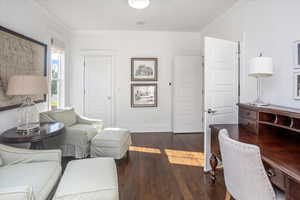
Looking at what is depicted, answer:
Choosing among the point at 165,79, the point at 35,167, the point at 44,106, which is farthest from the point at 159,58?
the point at 35,167

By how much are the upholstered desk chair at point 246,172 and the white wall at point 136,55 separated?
148 inches

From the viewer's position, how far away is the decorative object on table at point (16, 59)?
248 centimetres

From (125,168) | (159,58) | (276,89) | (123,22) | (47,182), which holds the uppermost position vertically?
(123,22)

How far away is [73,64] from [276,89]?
443cm

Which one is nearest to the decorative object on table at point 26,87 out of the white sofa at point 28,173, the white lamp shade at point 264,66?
the white sofa at point 28,173

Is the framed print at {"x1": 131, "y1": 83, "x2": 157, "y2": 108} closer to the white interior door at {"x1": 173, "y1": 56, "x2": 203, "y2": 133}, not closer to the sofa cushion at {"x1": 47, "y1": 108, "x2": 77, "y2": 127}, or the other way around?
the white interior door at {"x1": 173, "y1": 56, "x2": 203, "y2": 133}

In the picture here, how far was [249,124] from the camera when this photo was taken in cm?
230

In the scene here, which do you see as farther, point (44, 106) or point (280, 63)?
point (44, 106)

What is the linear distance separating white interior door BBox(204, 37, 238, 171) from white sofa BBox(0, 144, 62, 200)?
1893 mm

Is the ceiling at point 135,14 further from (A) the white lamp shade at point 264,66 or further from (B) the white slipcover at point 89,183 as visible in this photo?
(B) the white slipcover at point 89,183

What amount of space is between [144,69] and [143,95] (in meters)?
0.67

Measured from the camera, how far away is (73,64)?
16.5ft

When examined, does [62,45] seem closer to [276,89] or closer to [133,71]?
[133,71]

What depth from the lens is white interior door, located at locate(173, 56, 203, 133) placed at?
4988mm
